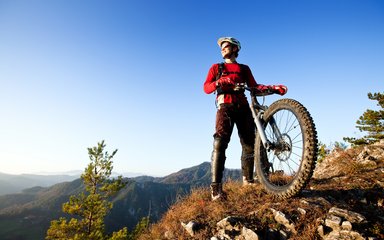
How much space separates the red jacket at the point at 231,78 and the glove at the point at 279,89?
77 cm

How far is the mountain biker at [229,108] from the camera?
18.0ft

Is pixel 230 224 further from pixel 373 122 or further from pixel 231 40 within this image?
pixel 373 122

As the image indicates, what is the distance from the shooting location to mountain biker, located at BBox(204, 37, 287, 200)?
5.48m

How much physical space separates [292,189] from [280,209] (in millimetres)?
383

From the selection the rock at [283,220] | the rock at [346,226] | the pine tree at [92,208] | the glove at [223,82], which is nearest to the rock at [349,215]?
the rock at [346,226]

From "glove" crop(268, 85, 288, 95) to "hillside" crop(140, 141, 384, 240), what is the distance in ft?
6.44

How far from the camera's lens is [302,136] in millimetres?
4152

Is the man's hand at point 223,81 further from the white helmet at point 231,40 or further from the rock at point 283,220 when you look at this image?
the rock at point 283,220

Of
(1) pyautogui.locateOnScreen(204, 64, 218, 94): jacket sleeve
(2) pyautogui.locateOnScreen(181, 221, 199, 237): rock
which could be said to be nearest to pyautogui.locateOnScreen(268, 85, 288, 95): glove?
(1) pyautogui.locateOnScreen(204, 64, 218, 94): jacket sleeve

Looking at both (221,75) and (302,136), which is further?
(221,75)

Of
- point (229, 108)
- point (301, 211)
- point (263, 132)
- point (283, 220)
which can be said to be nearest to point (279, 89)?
point (263, 132)

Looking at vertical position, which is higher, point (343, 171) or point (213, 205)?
point (343, 171)

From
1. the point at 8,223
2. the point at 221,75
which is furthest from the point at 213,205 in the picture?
the point at 8,223

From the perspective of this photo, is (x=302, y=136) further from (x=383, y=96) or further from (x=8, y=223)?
(x=8, y=223)
